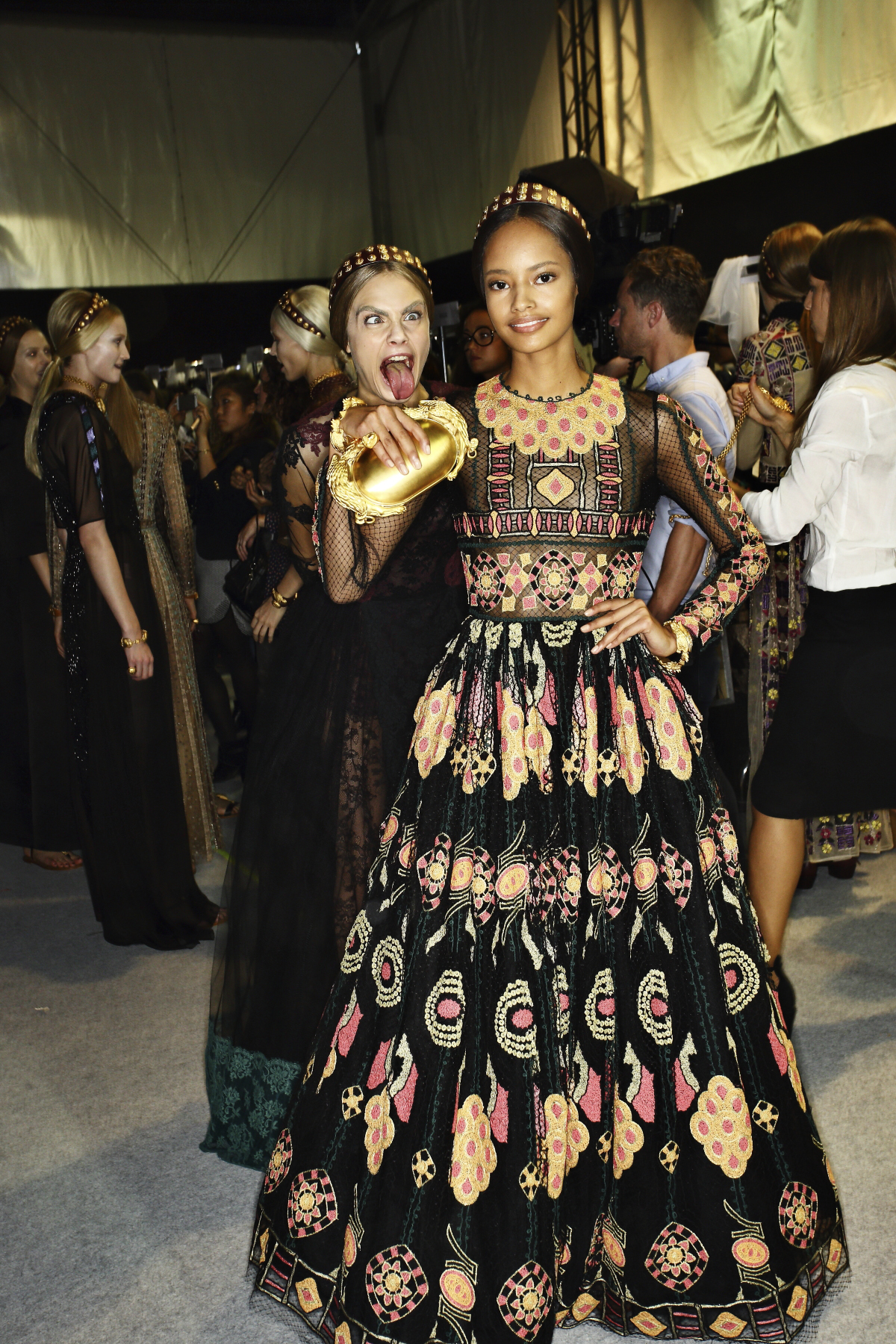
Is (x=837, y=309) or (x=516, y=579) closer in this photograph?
(x=516, y=579)

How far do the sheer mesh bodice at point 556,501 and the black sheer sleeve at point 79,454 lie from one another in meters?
1.45

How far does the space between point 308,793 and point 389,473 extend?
2.41 ft

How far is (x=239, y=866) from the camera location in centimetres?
193

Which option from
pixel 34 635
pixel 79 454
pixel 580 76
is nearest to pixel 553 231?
pixel 79 454

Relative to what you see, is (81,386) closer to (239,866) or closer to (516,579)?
(239,866)

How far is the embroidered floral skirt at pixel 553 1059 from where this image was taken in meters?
1.36

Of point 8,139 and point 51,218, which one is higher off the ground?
point 8,139

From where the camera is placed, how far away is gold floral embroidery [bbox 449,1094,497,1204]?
1.33 meters

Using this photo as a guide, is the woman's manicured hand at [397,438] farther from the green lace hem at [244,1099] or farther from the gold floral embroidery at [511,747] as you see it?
the green lace hem at [244,1099]

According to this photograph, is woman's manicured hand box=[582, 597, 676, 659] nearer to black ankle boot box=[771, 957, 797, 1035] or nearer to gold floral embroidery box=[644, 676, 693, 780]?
gold floral embroidery box=[644, 676, 693, 780]

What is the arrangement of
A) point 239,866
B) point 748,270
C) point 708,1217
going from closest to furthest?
1. point 708,1217
2. point 239,866
3. point 748,270

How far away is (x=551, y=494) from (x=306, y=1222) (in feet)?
3.44

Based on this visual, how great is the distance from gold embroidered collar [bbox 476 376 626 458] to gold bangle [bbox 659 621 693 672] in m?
0.28

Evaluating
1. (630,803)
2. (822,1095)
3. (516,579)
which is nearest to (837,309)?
(516,579)
